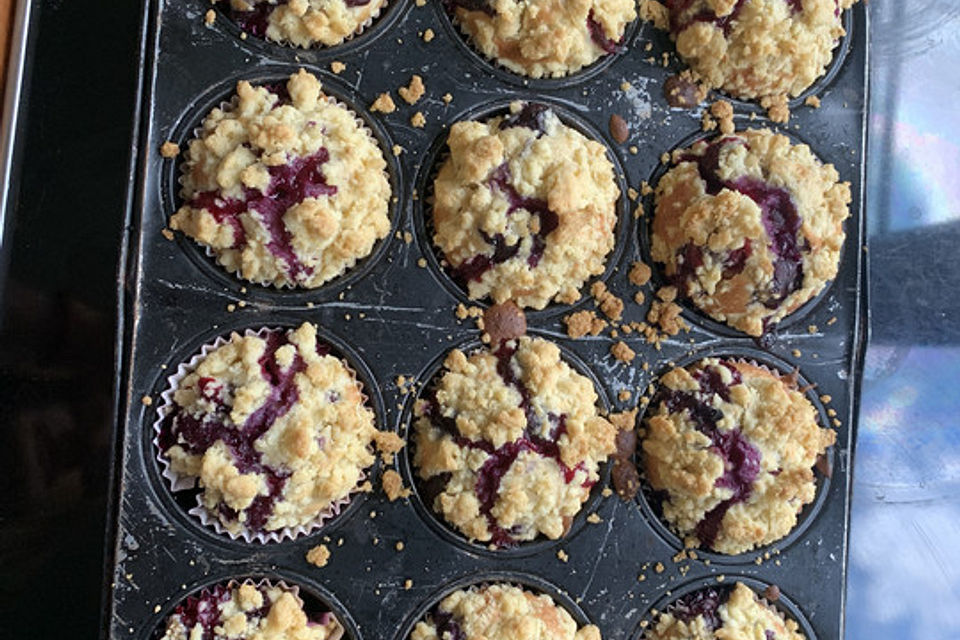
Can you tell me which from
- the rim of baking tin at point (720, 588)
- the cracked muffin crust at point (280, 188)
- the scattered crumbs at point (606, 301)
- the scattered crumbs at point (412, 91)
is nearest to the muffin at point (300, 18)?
the cracked muffin crust at point (280, 188)

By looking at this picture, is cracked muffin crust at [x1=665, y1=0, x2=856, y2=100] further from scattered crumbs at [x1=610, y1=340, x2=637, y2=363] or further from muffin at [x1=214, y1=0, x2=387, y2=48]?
muffin at [x1=214, y1=0, x2=387, y2=48]

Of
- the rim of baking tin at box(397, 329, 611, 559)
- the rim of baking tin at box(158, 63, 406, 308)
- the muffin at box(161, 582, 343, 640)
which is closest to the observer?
the muffin at box(161, 582, 343, 640)

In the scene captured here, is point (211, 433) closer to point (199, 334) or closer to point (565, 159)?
point (199, 334)

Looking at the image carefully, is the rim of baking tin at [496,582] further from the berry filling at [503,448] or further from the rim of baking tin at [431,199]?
the rim of baking tin at [431,199]

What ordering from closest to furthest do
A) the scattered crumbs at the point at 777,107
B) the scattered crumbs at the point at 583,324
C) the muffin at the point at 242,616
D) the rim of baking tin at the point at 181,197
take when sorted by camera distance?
the muffin at the point at 242,616 → the rim of baking tin at the point at 181,197 → the scattered crumbs at the point at 583,324 → the scattered crumbs at the point at 777,107

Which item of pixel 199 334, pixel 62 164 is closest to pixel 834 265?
pixel 199 334

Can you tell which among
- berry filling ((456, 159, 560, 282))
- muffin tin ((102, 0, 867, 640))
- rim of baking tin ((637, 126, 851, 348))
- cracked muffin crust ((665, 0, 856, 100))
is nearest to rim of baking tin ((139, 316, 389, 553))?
muffin tin ((102, 0, 867, 640))

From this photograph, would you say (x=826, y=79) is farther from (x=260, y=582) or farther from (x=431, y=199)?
(x=260, y=582)
